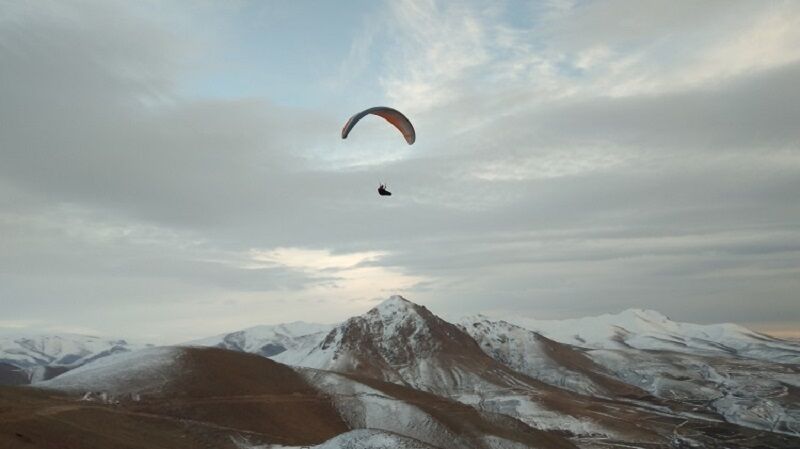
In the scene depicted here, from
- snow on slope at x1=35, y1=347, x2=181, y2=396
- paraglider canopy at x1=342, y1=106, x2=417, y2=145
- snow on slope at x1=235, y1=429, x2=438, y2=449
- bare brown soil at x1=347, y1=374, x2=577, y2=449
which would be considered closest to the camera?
paraglider canopy at x1=342, y1=106, x2=417, y2=145

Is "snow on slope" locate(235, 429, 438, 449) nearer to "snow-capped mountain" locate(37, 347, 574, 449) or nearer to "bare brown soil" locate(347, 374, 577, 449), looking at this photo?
"snow-capped mountain" locate(37, 347, 574, 449)

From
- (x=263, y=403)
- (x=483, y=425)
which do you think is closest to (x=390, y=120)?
(x=263, y=403)

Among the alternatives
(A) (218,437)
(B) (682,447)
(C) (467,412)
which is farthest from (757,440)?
(A) (218,437)

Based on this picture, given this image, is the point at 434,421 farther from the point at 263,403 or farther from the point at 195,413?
the point at 195,413

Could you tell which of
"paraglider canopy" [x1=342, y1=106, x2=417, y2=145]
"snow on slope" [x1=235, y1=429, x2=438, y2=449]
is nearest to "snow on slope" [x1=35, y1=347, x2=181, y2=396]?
"snow on slope" [x1=235, y1=429, x2=438, y2=449]

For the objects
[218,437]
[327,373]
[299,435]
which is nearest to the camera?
[218,437]

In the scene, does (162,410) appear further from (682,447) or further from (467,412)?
(682,447)
